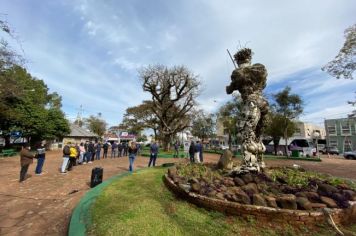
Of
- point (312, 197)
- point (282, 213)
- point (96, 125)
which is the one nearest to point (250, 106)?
point (312, 197)

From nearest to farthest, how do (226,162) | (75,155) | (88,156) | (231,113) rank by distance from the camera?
(226,162) → (75,155) → (88,156) → (231,113)

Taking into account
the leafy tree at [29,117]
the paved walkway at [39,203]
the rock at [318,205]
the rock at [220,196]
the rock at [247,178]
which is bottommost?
the paved walkway at [39,203]

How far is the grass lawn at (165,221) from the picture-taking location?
4199 millimetres

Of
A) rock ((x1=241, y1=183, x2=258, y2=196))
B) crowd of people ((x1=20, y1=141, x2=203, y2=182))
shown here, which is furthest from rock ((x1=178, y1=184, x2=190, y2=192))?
crowd of people ((x1=20, y1=141, x2=203, y2=182))

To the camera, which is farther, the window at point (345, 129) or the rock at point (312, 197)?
the window at point (345, 129)

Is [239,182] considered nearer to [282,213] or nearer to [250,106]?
[282,213]

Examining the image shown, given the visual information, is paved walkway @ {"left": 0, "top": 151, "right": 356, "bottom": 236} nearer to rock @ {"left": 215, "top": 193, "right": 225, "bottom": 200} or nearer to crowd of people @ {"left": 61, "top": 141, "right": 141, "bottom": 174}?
crowd of people @ {"left": 61, "top": 141, "right": 141, "bottom": 174}

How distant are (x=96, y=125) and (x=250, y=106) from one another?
67.4 m

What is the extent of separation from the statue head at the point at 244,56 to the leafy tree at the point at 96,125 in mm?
65577

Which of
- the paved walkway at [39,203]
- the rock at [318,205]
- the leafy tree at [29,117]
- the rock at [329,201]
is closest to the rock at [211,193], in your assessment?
the rock at [318,205]

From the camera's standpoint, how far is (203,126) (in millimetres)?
51812

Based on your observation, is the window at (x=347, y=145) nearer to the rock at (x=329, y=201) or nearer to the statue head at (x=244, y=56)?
the statue head at (x=244, y=56)

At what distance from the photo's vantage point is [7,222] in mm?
5172

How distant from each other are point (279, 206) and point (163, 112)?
1016 inches
